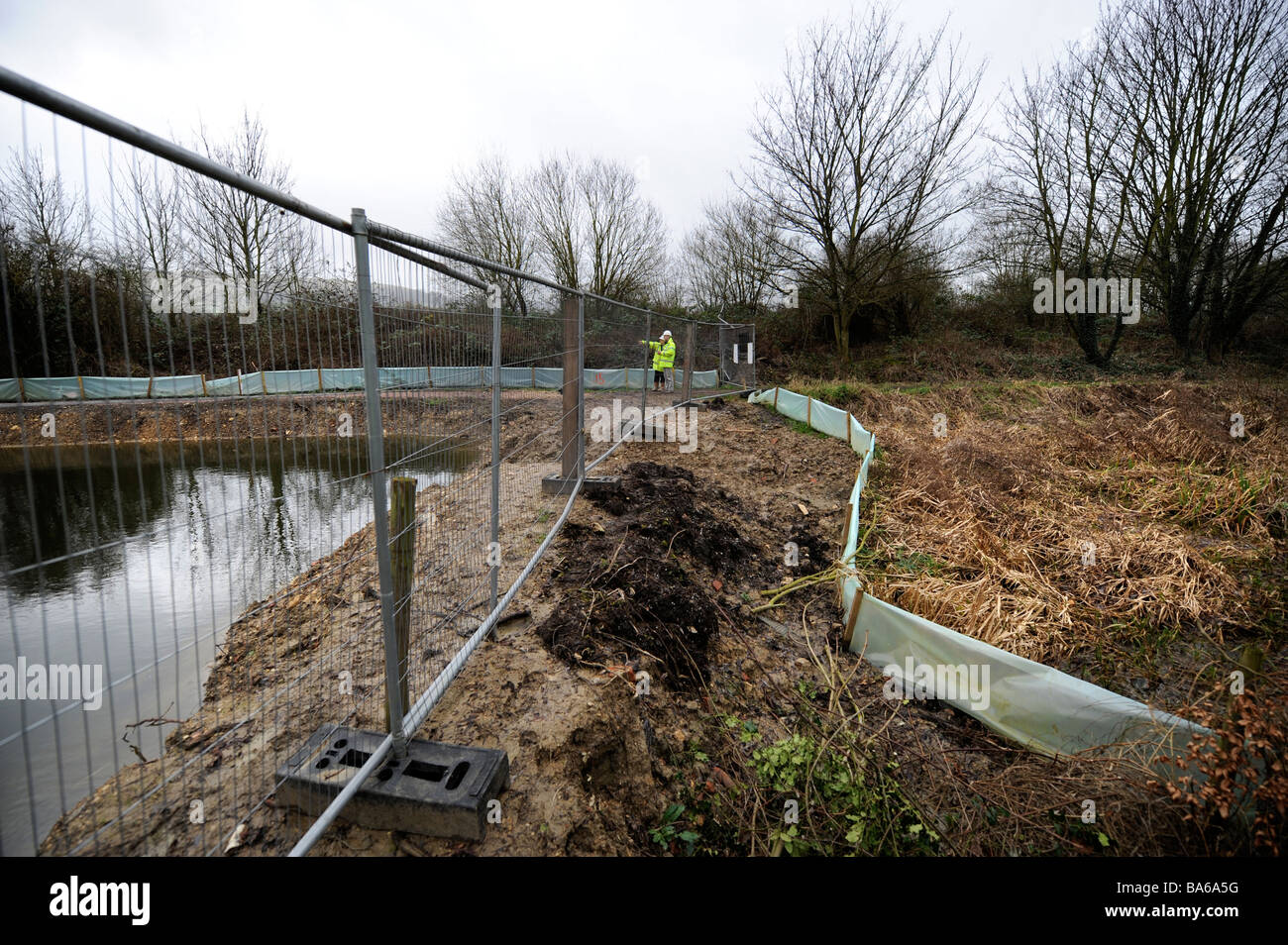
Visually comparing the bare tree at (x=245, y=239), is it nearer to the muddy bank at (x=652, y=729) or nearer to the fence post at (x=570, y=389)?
the muddy bank at (x=652, y=729)

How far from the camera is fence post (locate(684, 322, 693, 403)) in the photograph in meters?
12.5

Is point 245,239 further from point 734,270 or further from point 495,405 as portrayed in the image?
point 734,270

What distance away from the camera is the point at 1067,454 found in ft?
26.0

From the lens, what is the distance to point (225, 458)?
1604 millimetres

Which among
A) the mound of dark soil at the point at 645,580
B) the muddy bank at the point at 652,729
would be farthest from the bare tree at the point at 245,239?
the mound of dark soil at the point at 645,580

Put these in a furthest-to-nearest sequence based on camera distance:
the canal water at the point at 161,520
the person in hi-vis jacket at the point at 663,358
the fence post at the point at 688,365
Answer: the fence post at the point at 688,365 → the person in hi-vis jacket at the point at 663,358 → the canal water at the point at 161,520

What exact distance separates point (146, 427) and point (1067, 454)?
9441 millimetres

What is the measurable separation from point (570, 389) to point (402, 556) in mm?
3206

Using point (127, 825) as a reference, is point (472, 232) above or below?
above

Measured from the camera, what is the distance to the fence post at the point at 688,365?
12469 mm

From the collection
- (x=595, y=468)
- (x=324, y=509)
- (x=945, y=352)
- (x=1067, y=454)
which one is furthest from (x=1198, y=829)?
(x=945, y=352)

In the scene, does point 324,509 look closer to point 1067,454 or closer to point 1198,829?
point 1198,829

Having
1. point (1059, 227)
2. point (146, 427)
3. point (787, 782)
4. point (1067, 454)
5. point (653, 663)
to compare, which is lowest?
point (787, 782)

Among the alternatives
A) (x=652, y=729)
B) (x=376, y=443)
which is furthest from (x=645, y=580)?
(x=376, y=443)
